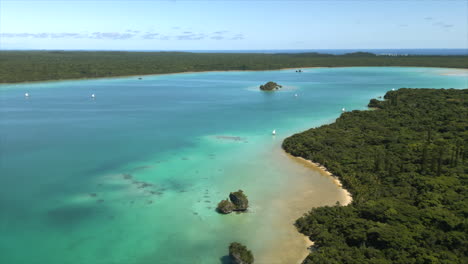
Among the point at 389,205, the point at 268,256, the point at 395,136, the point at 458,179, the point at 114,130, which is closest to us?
the point at 268,256

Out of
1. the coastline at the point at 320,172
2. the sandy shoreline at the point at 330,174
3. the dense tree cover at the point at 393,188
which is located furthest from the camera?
the sandy shoreline at the point at 330,174

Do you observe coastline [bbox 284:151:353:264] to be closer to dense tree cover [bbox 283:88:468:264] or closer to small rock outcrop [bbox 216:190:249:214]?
dense tree cover [bbox 283:88:468:264]

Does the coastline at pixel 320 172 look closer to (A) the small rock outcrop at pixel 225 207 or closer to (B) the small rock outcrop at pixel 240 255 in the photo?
(B) the small rock outcrop at pixel 240 255

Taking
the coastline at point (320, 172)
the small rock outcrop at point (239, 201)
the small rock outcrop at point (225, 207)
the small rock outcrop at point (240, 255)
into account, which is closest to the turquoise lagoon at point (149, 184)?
the coastline at point (320, 172)

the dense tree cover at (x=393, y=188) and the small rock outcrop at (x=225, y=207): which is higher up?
the dense tree cover at (x=393, y=188)

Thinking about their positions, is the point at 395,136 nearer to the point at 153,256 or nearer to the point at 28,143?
the point at 153,256

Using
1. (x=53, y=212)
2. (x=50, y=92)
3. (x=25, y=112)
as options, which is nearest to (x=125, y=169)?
(x=53, y=212)
